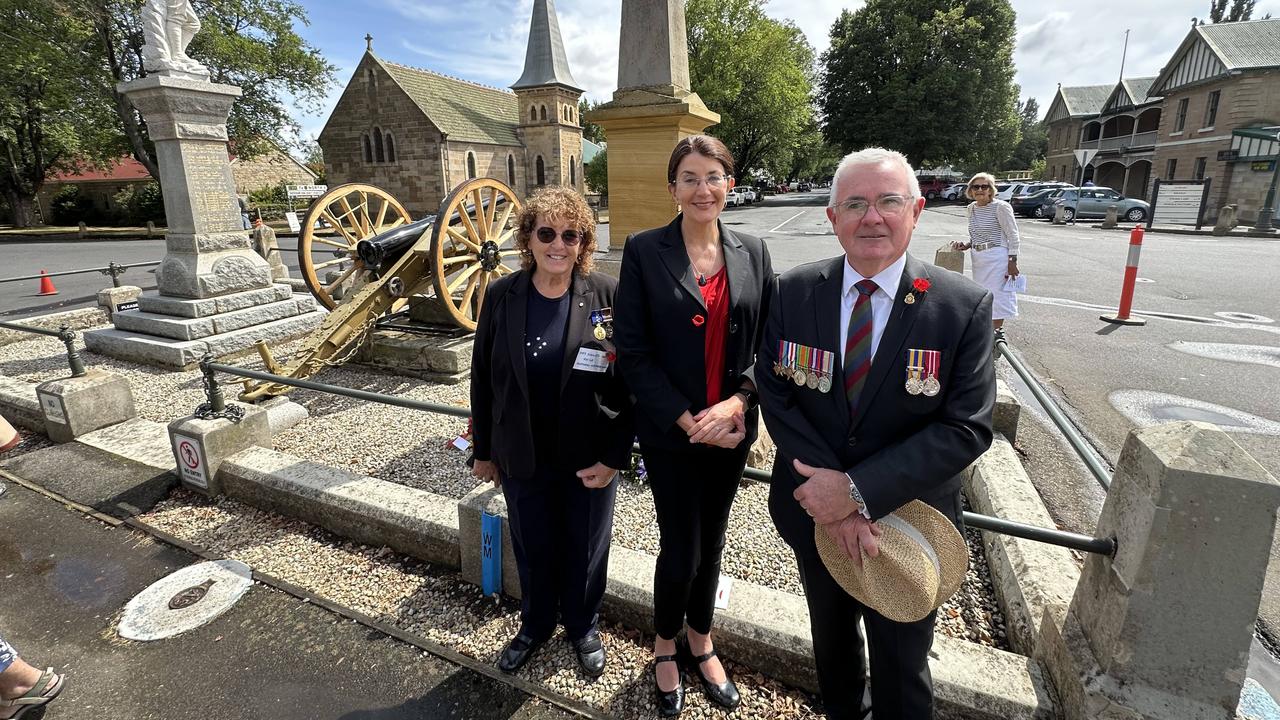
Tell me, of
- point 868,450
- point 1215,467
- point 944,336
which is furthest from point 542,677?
point 1215,467

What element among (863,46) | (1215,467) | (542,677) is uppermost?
(863,46)

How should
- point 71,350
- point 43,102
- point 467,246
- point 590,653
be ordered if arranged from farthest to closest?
point 43,102, point 467,246, point 71,350, point 590,653

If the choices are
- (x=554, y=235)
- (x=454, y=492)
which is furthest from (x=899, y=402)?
(x=454, y=492)

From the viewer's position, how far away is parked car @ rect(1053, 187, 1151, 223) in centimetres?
2302

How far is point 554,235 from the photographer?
2.09 m

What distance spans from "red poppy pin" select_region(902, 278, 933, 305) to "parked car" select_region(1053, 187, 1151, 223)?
27927mm

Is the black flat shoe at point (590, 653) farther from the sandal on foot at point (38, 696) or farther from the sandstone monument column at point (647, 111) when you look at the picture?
the sandstone monument column at point (647, 111)

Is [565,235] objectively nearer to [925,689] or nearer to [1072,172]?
[925,689]

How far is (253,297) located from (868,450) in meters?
7.86

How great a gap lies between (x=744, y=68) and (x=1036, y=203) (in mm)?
17399

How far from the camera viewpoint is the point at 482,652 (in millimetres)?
2381

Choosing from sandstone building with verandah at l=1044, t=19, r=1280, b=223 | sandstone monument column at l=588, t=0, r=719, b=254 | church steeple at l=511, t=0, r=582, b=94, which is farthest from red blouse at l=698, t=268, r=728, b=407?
church steeple at l=511, t=0, r=582, b=94

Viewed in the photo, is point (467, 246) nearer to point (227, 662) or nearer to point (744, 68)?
point (227, 662)

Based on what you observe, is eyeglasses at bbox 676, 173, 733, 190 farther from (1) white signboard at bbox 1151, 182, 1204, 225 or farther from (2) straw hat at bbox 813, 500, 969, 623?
(1) white signboard at bbox 1151, 182, 1204, 225
